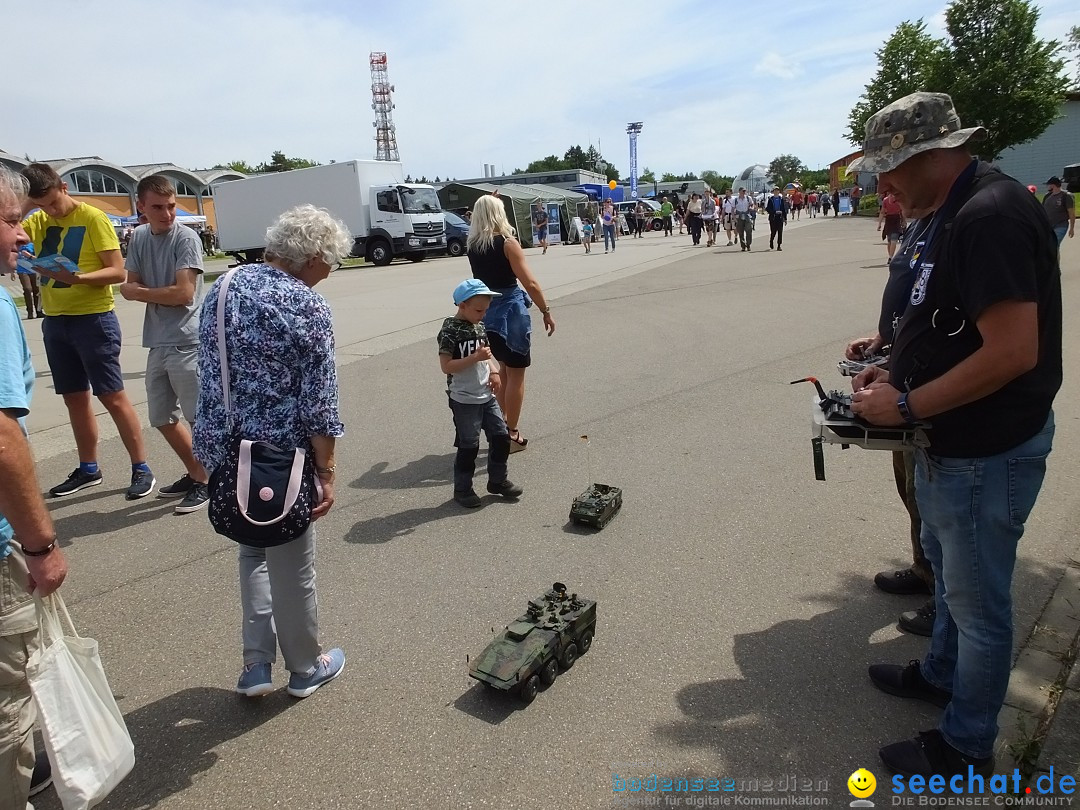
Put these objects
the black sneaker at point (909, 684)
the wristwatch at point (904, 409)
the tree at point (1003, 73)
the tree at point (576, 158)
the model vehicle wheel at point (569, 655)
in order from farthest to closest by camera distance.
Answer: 1. the tree at point (576, 158)
2. the tree at point (1003, 73)
3. the model vehicle wheel at point (569, 655)
4. the black sneaker at point (909, 684)
5. the wristwatch at point (904, 409)

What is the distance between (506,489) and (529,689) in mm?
2000

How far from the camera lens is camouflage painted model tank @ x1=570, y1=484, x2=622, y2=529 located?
4.09m

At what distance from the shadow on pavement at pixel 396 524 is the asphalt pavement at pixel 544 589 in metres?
0.03

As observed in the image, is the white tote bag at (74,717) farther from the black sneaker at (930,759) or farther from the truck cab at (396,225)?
the truck cab at (396,225)

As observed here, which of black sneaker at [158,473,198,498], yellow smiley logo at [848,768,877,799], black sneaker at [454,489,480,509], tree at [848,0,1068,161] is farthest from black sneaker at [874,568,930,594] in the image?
tree at [848,0,1068,161]

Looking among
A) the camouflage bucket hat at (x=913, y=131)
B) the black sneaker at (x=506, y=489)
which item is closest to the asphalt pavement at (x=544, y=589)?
the black sneaker at (x=506, y=489)

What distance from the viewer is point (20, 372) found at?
1.96m

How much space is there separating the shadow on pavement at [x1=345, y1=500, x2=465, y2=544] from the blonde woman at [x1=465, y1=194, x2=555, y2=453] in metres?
0.88

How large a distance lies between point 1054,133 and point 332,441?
63951 mm

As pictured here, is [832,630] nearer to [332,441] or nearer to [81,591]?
[332,441]

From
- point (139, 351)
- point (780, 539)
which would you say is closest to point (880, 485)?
point (780, 539)

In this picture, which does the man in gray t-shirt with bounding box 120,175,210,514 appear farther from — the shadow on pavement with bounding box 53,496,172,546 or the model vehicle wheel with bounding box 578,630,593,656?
the model vehicle wheel with bounding box 578,630,593,656

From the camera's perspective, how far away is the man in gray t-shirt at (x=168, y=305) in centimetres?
452

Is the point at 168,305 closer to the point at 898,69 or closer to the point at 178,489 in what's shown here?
the point at 178,489
